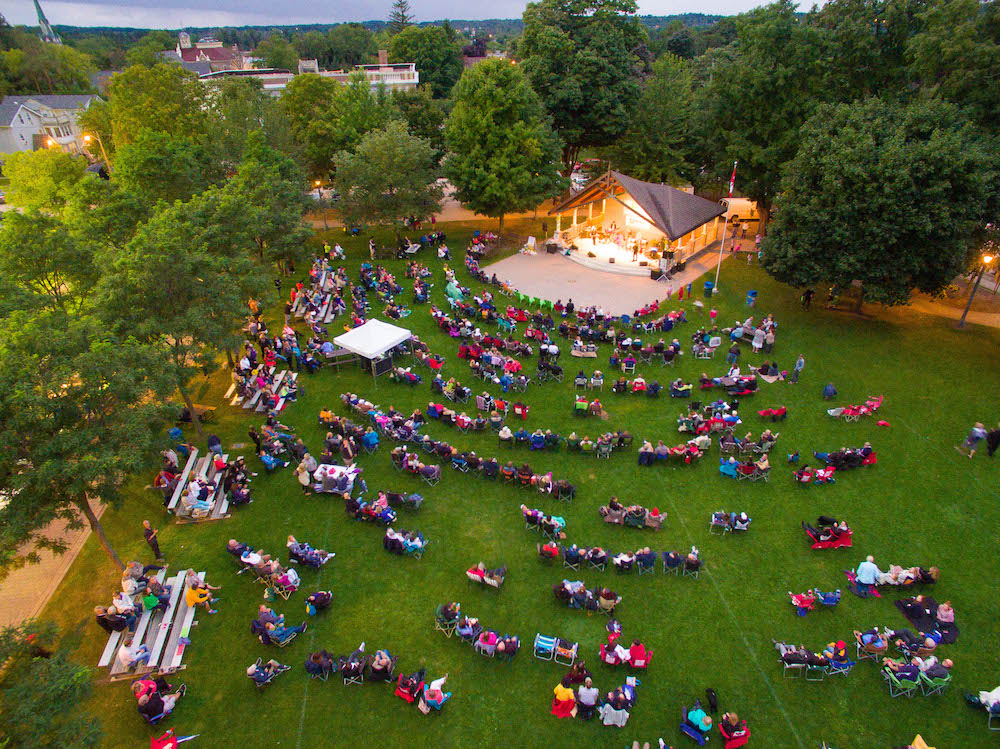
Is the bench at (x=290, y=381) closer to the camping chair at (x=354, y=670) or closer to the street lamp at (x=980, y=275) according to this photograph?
the camping chair at (x=354, y=670)

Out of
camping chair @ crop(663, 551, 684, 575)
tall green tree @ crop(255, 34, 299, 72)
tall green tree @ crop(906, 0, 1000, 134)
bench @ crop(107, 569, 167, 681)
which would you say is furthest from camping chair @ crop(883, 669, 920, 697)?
tall green tree @ crop(255, 34, 299, 72)

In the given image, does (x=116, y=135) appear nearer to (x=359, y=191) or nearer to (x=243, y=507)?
(x=359, y=191)

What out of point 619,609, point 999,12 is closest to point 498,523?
point 619,609

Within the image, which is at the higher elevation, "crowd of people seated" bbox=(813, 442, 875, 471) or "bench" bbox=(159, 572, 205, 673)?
"crowd of people seated" bbox=(813, 442, 875, 471)

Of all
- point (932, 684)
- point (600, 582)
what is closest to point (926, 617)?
point (932, 684)

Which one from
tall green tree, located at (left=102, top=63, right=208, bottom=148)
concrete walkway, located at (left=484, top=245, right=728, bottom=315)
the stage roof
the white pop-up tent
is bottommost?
concrete walkway, located at (left=484, top=245, right=728, bottom=315)

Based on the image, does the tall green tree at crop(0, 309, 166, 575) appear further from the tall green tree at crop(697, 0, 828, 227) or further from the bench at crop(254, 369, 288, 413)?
the tall green tree at crop(697, 0, 828, 227)

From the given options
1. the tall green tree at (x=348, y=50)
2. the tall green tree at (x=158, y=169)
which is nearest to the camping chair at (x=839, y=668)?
the tall green tree at (x=158, y=169)
